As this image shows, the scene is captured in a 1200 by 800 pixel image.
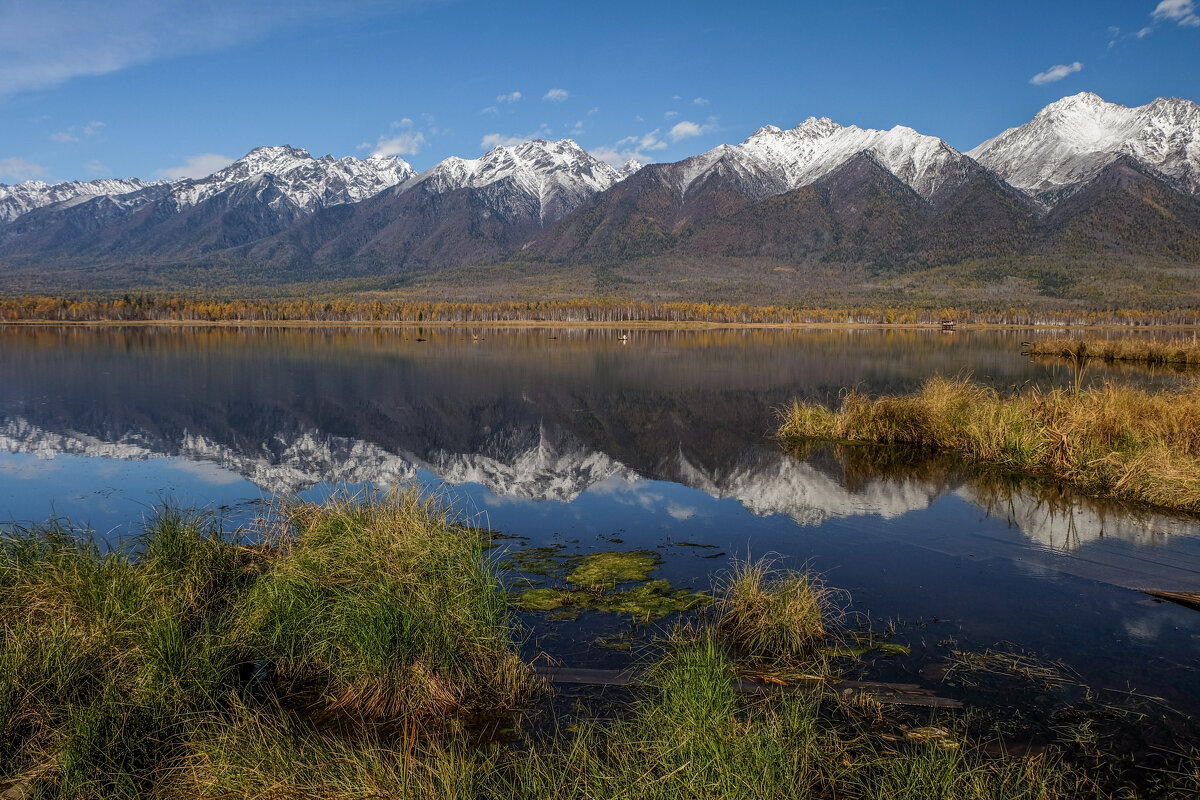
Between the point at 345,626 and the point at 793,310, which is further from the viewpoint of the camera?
the point at 793,310

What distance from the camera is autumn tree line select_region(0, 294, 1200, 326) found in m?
140

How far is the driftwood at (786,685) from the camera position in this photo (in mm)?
7285

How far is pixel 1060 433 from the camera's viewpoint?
17.6 meters

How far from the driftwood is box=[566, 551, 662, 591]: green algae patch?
8.66 feet

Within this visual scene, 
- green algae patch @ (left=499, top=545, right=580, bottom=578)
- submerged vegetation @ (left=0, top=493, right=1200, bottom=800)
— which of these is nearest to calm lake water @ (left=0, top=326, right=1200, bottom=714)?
green algae patch @ (left=499, top=545, right=580, bottom=578)

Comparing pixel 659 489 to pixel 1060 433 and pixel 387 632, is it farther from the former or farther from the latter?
pixel 387 632

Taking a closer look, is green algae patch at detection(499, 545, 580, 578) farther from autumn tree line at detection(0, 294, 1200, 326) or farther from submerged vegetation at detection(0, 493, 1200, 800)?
autumn tree line at detection(0, 294, 1200, 326)

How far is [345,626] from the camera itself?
25.0 feet

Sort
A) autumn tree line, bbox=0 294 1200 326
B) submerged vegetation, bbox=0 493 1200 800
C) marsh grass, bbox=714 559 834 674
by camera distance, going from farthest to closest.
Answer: autumn tree line, bbox=0 294 1200 326 → marsh grass, bbox=714 559 834 674 → submerged vegetation, bbox=0 493 1200 800

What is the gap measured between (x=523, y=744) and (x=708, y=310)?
163076mm

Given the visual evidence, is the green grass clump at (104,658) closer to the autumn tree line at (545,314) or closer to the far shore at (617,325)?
the far shore at (617,325)

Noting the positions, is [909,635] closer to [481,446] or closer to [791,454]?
[791,454]

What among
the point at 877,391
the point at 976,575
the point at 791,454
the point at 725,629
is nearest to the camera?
the point at 725,629

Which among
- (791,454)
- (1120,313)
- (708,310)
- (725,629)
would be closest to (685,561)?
(725,629)
